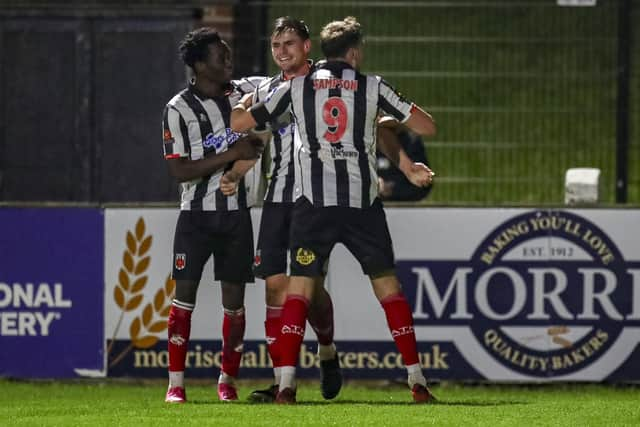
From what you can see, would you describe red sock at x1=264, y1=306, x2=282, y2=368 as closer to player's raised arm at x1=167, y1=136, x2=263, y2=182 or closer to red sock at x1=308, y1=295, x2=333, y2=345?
red sock at x1=308, y1=295, x2=333, y2=345

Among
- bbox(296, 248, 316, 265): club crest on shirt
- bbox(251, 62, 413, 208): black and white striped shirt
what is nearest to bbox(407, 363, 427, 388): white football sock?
bbox(296, 248, 316, 265): club crest on shirt

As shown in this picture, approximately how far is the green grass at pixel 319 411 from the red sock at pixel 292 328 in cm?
26

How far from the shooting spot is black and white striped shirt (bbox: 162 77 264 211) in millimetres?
9289

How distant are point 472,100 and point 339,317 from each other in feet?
11.9

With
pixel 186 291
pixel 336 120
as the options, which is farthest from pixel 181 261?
pixel 336 120

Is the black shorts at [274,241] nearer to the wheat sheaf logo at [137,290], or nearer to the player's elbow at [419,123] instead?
the player's elbow at [419,123]

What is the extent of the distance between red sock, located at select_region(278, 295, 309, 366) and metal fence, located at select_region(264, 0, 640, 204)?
477cm

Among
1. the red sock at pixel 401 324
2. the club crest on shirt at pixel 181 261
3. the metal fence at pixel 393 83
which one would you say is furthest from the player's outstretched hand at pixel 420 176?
the metal fence at pixel 393 83

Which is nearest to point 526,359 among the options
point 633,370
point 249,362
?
point 633,370

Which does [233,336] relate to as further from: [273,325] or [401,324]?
[401,324]

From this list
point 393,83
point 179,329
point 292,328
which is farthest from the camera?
point 393,83

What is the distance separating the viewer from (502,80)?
1423 cm

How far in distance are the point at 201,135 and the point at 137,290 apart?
Answer: 2.10 m

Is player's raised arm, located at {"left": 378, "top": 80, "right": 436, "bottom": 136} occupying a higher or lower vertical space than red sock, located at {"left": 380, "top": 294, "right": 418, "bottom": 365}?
higher
